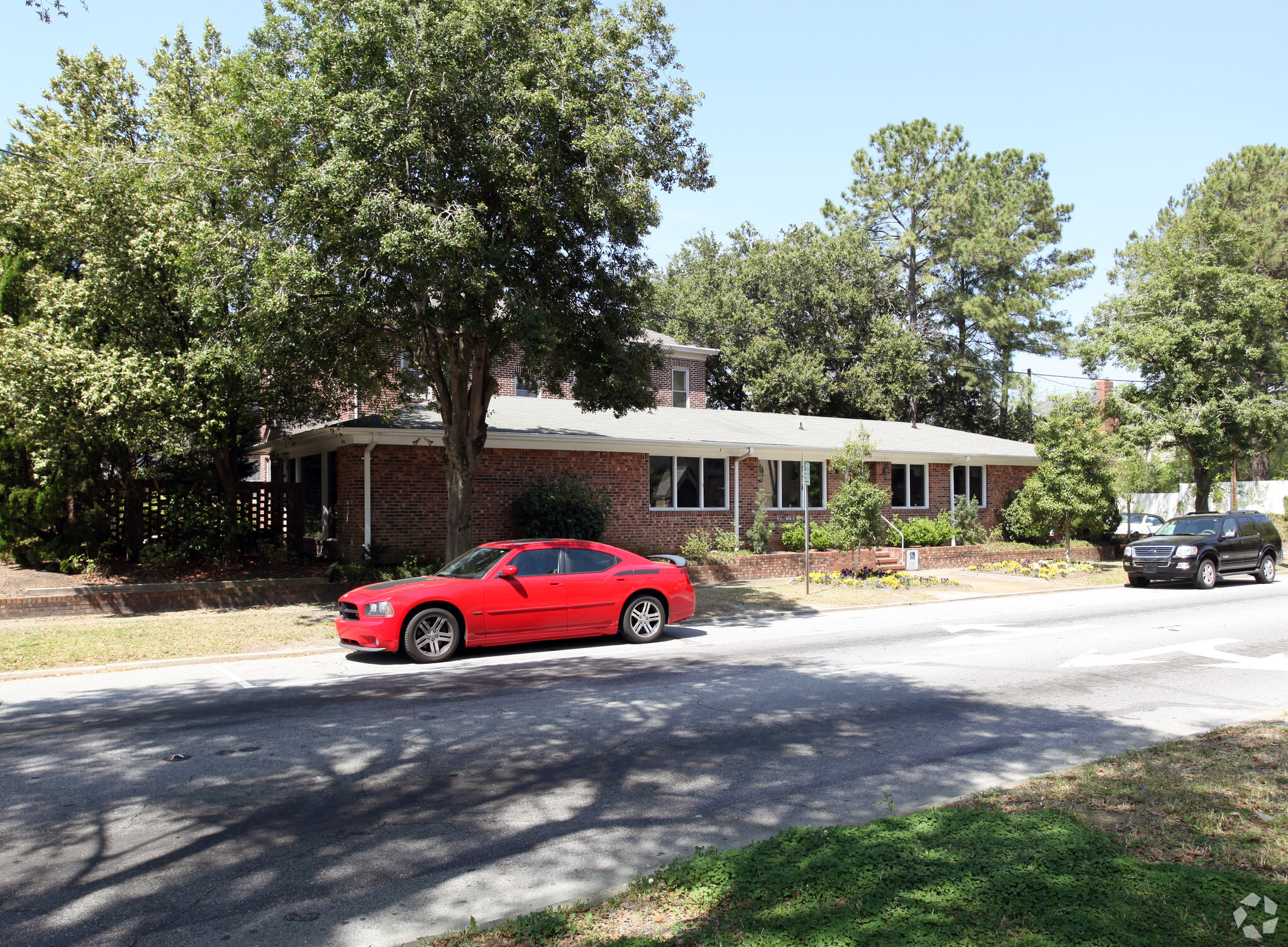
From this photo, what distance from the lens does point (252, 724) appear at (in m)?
7.78

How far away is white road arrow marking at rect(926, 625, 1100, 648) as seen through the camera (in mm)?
12492

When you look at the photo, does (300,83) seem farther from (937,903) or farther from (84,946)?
(937,903)

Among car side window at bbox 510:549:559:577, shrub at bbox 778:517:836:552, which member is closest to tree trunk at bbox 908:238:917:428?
shrub at bbox 778:517:836:552

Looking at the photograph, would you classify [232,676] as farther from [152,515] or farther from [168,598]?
[152,515]

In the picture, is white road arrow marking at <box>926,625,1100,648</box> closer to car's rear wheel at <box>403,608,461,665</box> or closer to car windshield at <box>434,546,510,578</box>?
car windshield at <box>434,546,510,578</box>

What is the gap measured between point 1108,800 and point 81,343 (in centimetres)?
1693

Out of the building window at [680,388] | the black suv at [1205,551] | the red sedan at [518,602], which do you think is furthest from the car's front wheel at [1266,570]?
the building window at [680,388]

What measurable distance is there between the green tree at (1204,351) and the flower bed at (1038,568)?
592cm

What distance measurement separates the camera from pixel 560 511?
64.3 ft

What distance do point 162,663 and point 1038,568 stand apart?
2082 cm

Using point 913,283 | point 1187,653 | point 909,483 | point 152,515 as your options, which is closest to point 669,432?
point 909,483

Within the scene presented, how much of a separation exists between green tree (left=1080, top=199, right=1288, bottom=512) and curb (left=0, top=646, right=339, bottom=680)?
26.1 m

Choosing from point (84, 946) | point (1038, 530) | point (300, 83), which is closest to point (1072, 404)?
point (1038, 530)

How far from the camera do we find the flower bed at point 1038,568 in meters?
23.2
